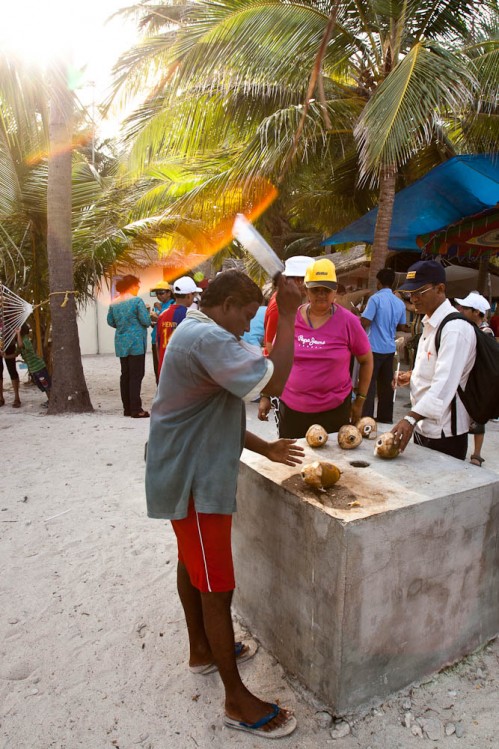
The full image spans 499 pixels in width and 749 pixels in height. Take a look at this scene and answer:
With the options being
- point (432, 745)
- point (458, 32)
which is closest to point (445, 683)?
point (432, 745)

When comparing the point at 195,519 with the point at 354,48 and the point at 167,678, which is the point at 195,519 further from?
the point at 354,48

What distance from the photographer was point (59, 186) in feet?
22.8

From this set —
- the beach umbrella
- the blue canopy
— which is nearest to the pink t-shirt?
the blue canopy

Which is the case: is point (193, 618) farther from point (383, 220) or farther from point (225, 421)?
point (383, 220)

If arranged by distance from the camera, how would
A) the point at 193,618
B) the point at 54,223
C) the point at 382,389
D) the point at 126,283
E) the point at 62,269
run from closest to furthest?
the point at 193,618
the point at 382,389
the point at 126,283
the point at 54,223
the point at 62,269

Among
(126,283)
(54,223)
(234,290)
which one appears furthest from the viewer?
(54,223)

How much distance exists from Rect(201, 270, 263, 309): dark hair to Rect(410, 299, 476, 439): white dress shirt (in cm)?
108

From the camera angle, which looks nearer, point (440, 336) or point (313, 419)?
point (440, 336)

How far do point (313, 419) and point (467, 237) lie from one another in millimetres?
7347

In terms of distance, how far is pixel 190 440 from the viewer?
1.88 meters

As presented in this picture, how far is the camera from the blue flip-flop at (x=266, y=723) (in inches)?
76.9

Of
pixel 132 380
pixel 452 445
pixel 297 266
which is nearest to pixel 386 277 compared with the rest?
pixel 297 266

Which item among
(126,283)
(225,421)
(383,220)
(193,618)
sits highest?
(383,220)

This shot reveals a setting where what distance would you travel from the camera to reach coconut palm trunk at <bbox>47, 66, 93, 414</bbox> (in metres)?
6.78
